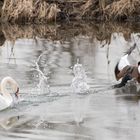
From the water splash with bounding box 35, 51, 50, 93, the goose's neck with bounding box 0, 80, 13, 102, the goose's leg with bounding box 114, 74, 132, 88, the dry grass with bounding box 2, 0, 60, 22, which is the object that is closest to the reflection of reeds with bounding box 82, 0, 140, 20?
the dry grass with bounding box 2, 0, 60, 22

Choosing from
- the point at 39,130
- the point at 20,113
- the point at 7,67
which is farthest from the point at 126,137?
the point at 7,67

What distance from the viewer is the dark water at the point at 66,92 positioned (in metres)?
9.55

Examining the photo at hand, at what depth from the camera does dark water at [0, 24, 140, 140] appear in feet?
31.3

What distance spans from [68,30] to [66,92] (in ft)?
38.9

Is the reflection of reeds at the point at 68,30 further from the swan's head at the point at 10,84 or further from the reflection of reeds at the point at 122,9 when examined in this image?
the swan's head at the point at 10,84

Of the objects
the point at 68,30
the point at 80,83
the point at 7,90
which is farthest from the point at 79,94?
the point at 68,30

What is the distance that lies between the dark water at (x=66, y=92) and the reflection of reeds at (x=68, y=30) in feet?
0.44

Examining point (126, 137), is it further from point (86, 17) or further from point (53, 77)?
point (86, 17)

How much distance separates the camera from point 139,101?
11945mm

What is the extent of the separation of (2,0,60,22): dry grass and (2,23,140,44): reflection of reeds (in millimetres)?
884

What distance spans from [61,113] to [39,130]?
1267mm

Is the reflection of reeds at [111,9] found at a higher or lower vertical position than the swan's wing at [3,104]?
higher

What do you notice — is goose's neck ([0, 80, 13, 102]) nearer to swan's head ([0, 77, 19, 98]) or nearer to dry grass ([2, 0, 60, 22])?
swan's head ([0, 77, 19, 98])

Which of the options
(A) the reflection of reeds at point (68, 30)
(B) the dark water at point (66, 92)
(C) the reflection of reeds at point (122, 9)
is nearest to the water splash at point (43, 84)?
(B) the dark water at point (66, 92)
